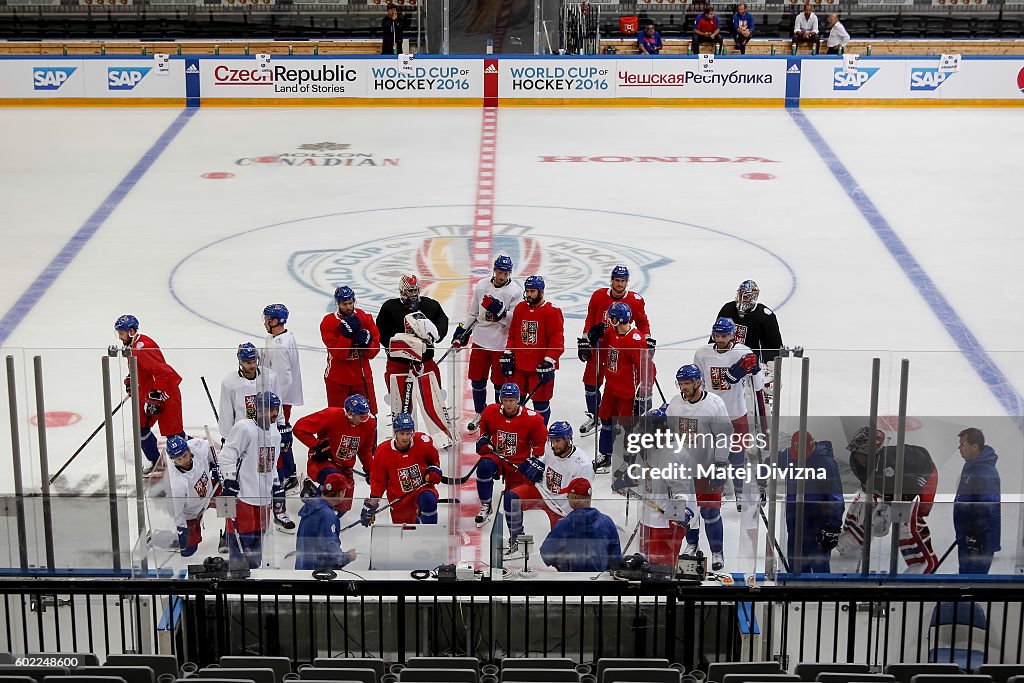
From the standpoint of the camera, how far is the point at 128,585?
19.5ft

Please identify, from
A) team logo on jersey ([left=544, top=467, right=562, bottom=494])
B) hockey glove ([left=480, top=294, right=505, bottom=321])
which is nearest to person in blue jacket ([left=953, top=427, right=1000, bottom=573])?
team logo on jersey ([left=544, top=467, right=562, bottom=494])

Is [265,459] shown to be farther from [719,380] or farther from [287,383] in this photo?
[719,380]

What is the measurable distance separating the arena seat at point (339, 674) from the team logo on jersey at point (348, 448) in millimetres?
2563

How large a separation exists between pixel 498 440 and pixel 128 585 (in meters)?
2.35

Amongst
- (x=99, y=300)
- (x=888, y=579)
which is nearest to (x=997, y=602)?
(x=888, y=579)

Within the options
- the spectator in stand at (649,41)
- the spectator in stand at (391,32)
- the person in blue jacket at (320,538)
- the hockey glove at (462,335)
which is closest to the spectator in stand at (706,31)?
the spectator in stand at (649,41)

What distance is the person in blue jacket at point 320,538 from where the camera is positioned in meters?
5.94

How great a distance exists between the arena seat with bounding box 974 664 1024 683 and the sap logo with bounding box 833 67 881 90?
1784cm

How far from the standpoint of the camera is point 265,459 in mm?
6836

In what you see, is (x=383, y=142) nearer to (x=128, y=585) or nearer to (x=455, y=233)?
(x=455, y=233)

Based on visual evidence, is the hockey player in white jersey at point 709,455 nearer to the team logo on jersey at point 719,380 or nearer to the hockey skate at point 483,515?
the team logo on jersey at point 719,380

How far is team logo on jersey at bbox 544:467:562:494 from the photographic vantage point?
664cm

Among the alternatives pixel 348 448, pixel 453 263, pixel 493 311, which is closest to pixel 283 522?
pixel 348 448

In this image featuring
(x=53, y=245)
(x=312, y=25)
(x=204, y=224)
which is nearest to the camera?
(x=53, y=245)
